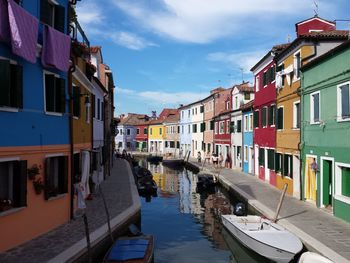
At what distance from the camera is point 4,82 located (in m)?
10.8

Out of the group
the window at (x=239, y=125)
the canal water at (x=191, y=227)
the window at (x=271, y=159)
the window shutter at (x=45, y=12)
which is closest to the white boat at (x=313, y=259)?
the canal water at (x=191, y=227)

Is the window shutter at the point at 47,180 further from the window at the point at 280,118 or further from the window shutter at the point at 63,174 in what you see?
the window at the point at 280,118

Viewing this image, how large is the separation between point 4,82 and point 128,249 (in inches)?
224

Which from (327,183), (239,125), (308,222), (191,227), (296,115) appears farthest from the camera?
(239,125)

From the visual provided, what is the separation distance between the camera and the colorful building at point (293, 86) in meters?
21.0

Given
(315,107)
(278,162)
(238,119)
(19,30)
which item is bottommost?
(278,162)

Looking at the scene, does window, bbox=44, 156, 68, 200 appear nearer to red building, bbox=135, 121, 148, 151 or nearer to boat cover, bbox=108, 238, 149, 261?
boat cover, bbox=108, 238, 149, 261

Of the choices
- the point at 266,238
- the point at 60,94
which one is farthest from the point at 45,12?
the point at 266,238

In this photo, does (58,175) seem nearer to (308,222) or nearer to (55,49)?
(55,49)

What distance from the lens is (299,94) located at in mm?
21891

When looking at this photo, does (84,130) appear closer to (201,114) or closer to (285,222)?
(285,222)

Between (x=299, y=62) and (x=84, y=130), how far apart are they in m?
11.5

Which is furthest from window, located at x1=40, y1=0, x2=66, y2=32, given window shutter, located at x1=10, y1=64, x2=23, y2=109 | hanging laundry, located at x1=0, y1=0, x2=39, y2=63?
window shutter, located at x1=10, y1=64, x2=23, y2=109

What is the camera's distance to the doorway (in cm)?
1855
